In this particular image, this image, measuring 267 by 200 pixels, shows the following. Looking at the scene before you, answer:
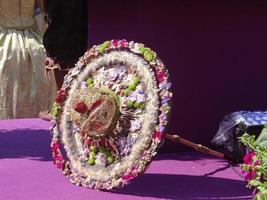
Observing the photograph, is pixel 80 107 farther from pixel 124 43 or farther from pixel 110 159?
pixel 124 43

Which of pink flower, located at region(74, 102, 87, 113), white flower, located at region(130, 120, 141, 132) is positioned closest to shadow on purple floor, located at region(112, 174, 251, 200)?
white flower, located at region(130, 120, 141, 132)

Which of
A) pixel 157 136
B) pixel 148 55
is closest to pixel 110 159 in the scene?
pixel 157 136

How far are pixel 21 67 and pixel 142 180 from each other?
16.0 ft

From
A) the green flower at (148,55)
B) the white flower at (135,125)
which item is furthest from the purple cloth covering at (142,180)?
the green flower at (148,55)

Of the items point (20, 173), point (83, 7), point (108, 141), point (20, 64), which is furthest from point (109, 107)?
point (20, 64)

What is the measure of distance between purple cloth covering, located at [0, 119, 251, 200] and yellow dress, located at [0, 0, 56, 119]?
3218mm

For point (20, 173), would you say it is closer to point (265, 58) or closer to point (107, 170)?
point (107, 170)

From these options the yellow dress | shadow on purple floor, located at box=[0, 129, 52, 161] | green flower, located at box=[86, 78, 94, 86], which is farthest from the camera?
the yellow dress

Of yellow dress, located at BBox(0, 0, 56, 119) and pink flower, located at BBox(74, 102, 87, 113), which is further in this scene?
yellow dress, located at BBox(0, 0, 56, 119)

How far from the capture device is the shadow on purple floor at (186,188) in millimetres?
4008

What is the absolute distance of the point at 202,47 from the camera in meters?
5.21

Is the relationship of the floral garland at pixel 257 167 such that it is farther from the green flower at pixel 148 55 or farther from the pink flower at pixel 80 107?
the pink flower at pixel 80 107

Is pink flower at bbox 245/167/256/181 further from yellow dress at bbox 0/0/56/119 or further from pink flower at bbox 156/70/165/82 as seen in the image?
yellow dress at bbox 0/0/56/119

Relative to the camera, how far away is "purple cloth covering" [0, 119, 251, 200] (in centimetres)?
401
